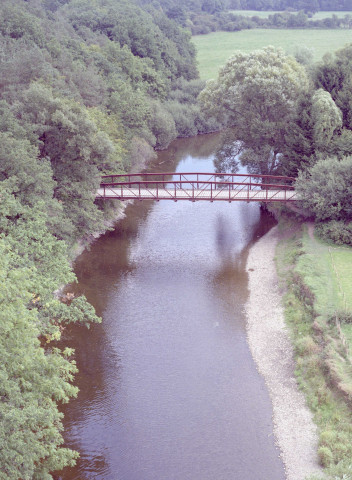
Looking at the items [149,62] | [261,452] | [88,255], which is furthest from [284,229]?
[149,62]

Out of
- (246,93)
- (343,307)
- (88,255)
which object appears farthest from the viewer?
(246,93)

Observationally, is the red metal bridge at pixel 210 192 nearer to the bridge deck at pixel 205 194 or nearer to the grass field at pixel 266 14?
the bridge deck at pixel 205 194

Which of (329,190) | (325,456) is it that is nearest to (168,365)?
(325,456)

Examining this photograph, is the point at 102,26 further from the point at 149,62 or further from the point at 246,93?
the point at 246,93

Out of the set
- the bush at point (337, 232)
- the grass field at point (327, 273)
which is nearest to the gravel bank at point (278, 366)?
Result: the grass field at point (327, 273)

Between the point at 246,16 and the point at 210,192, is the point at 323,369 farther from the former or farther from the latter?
the point at 246,16

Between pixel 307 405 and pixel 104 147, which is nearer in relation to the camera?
pixel 307 405

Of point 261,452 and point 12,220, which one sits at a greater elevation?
point 12,220
